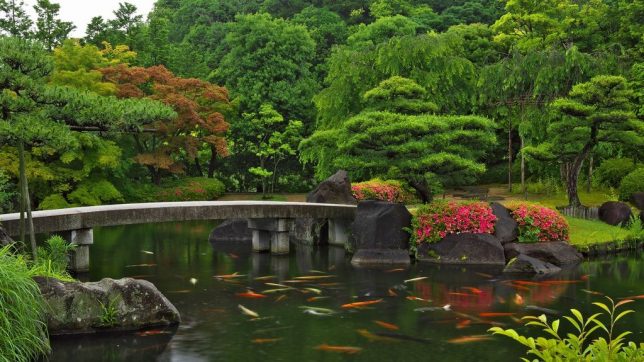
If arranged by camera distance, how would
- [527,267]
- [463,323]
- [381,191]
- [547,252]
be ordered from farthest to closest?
[381,191] < [547,252] < [527,267] < [463,323]

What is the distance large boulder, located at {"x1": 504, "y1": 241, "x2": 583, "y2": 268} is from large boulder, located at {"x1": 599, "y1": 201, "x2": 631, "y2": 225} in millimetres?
4641

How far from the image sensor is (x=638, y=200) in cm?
2370

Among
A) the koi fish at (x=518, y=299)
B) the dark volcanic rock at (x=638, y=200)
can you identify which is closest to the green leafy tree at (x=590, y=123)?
the dark volcanic rock at (x=638, y=200)

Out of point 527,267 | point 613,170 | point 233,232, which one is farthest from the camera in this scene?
point 613,170

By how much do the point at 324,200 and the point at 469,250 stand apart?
614cm

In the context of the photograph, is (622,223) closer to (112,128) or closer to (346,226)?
(346,226)

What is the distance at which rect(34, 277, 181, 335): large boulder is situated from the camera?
10430 millimetres

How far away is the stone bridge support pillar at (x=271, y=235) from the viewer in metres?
20.0

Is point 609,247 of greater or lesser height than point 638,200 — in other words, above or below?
below

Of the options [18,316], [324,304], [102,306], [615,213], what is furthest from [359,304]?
[615,213]

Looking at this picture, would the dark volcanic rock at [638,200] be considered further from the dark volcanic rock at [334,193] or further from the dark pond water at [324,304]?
the dark volcanic rock at [334,193]

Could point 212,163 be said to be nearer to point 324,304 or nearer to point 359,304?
point 324,304

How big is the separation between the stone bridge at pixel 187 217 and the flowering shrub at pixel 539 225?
4.97 m

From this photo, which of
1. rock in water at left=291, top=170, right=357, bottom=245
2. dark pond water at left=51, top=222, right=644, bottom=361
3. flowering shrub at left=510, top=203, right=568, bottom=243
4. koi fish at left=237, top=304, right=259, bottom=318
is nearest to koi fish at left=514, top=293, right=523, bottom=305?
dark pond water at left=51, top=222, right=644, bottom=361
